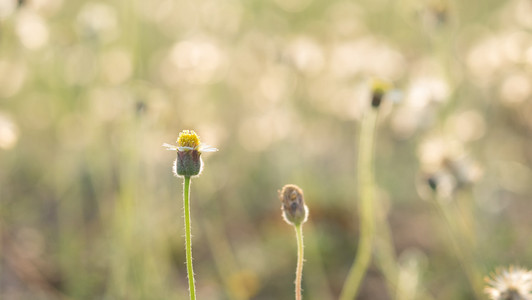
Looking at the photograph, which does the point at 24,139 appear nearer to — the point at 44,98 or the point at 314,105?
the point at 44,98

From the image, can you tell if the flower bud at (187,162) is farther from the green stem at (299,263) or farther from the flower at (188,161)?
the green stem at (299,263)

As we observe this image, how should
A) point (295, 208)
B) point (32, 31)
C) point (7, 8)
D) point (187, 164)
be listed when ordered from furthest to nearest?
point (32, 31)
point (7, 8)
point (295, 208)
point (187, 164)

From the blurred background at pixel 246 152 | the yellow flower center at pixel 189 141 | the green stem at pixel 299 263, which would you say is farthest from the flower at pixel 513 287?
the yellow flower center at pixel 189 141

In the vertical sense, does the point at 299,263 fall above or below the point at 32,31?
below

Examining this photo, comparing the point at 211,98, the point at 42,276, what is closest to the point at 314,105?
the point at 211,98

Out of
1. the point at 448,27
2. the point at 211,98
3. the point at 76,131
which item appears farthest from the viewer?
the point at 211,98

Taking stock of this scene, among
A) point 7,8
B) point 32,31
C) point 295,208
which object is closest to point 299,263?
point 295,208

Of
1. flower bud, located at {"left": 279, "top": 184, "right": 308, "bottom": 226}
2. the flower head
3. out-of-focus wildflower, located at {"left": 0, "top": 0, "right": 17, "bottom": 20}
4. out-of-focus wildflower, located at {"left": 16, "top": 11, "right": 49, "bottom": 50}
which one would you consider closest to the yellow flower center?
flower bud, located at {"left": 279, "top": 184, "right": 308, "bottom": 226}

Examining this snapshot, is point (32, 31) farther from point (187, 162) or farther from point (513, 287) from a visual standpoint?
point (513, 287)

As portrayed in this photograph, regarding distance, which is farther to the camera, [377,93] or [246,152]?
[246,152]
